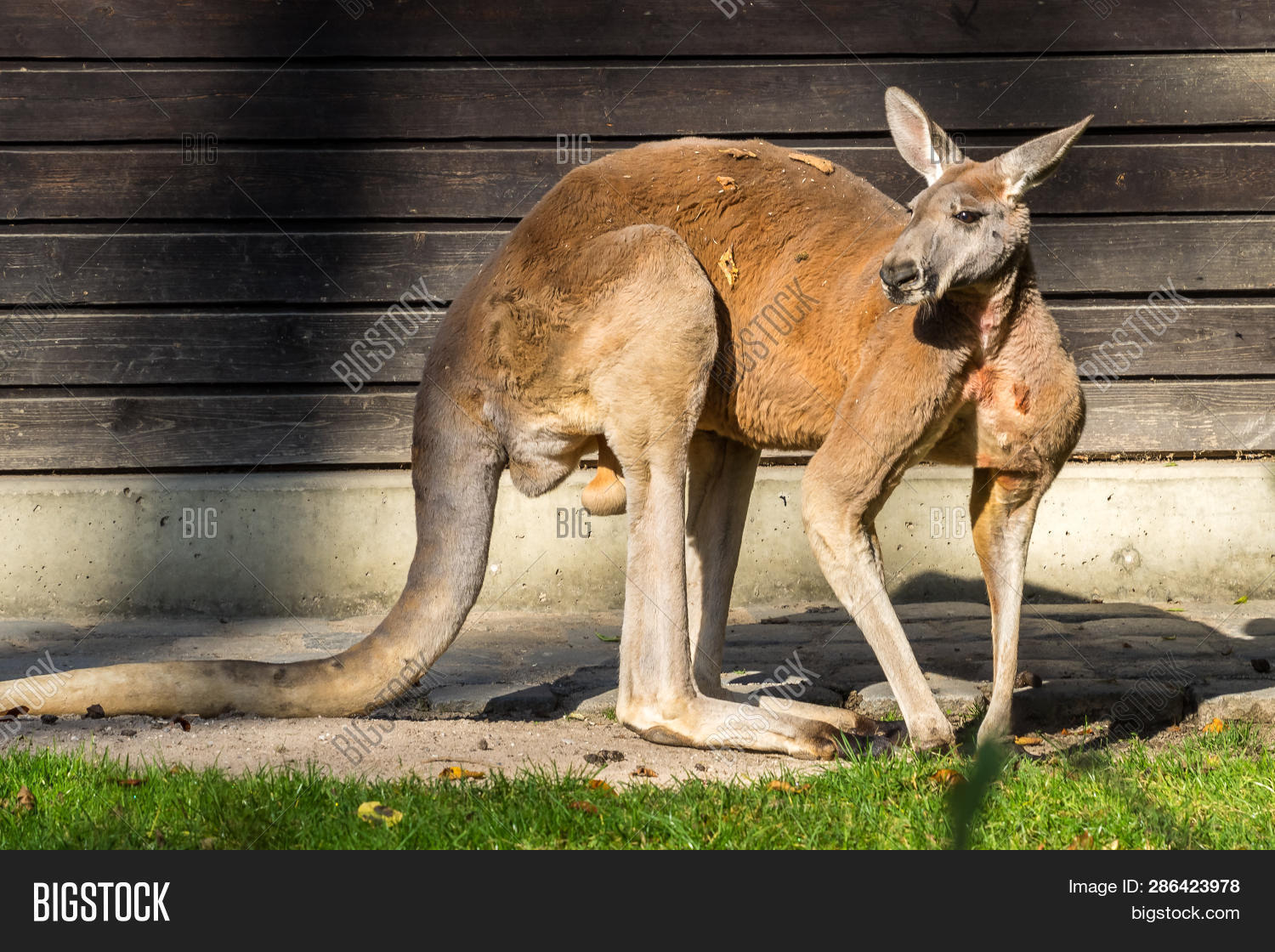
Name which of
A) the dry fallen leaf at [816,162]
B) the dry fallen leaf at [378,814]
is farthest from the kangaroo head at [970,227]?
the dry fallen leaf at [378,814]

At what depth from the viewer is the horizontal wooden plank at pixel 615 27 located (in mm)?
5852

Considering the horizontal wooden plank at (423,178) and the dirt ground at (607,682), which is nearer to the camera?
the dirt ground at (607,682)

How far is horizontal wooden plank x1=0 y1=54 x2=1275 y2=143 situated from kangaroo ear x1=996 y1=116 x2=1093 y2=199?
2.74 metres

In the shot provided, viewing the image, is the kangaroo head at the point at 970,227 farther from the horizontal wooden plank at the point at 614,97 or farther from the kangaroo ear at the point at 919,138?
the horizontal wooden plank at the point at 614,97

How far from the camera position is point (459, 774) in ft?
10.7

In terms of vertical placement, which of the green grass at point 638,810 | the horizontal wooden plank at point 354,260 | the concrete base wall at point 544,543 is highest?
the horizontal wooden plank at point 354,260

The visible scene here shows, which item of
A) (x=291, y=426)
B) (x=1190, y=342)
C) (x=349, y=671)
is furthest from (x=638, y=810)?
(x=1190, y=342)

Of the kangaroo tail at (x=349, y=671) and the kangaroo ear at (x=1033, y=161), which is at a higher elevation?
the kangaroo ear at (x=1033, y=161)

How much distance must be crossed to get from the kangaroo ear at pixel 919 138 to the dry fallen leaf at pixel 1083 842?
1.87 metres

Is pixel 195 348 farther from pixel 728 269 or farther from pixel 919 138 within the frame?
pixel 919 138

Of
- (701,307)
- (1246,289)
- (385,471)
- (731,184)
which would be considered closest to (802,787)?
(701,307)

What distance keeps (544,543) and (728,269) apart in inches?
99.1

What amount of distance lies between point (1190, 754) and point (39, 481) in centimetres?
508

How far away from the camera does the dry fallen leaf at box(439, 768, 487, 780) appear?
3228 millimetres
